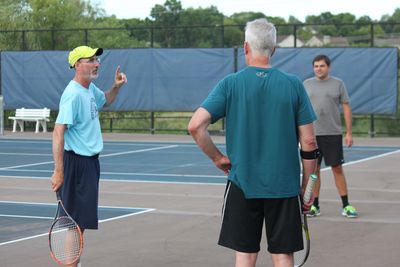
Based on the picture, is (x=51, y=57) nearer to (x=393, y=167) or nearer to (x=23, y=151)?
(x=23, y=151)

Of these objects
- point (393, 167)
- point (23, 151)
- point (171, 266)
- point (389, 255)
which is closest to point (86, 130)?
point (171, 266)

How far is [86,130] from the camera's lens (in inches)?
279

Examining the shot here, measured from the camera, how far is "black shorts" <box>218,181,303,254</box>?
5520mm

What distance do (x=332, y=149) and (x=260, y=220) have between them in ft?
16.9

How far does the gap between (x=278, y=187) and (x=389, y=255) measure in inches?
127

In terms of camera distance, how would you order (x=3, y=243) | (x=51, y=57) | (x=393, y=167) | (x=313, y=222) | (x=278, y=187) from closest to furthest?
(x=278, y=187)
(x=3, y=243)
(x=313, y=222)
(x=393, y=167)
(x=51, y=57)

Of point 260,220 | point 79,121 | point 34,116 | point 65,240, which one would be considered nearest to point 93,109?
point 79,121

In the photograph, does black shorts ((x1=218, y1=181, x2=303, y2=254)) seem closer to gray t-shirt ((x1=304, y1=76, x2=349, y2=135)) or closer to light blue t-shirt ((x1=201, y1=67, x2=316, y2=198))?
light blue t-shirt ((x1=201, y1=67, x2=316, y2=198))

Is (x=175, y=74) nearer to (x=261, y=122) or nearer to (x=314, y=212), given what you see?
(x=314, y=212)

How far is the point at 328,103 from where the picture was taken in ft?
34.7

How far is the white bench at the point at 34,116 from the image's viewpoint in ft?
88.4

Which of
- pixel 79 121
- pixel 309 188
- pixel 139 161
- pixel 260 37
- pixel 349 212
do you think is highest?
pixel 260 37

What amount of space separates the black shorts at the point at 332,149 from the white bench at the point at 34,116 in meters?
17.3

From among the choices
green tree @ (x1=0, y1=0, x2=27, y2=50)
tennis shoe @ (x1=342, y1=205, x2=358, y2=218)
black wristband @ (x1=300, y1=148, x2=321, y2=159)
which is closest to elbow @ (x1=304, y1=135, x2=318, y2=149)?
black wristband @ (x1=300, y1=148, x2=321, y2=159)
